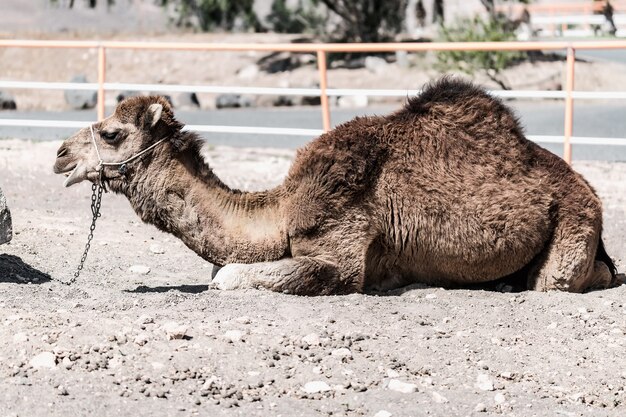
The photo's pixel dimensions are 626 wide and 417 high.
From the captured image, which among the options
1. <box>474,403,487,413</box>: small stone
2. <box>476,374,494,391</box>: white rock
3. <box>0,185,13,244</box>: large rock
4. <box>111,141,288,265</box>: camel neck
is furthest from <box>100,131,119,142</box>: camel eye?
<box>474,403,487,413</box>: small stone

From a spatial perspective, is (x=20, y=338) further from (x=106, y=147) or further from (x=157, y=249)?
(x=157, y=249)

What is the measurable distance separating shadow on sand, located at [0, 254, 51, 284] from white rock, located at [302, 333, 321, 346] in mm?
2409

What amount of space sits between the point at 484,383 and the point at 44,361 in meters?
2.19

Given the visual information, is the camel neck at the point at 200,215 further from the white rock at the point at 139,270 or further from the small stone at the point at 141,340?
the small stone at the point at 141,340

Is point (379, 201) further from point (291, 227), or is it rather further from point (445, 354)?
point (445, 354)

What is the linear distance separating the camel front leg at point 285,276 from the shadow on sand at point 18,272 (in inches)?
55.2

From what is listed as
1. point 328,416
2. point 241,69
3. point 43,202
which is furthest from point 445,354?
point 241,69

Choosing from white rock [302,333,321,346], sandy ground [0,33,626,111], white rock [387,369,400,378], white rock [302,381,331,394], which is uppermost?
white rock [302,333,321,346]

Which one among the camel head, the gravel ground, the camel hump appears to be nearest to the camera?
the gravel ground

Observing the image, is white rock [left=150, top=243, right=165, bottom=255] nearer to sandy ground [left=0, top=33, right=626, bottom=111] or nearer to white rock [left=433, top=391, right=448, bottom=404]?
white rock [left=433, top=391, right=448, bottom=404]

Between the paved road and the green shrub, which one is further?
the green shrub

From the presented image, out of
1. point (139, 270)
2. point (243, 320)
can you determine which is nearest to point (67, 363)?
point (243, 320)

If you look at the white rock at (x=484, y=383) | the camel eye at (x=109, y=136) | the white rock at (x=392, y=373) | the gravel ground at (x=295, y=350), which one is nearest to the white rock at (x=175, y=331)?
the gravel ground at (x=295, y=350)

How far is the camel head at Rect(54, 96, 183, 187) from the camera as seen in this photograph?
7.61 m
